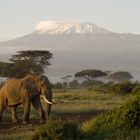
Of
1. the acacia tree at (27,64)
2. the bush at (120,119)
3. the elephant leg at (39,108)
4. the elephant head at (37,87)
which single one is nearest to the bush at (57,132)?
the bush at (120,119)

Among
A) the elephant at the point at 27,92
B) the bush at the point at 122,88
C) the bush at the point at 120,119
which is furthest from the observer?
the bush at the point at 122,88

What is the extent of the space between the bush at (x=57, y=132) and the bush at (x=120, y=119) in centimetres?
85

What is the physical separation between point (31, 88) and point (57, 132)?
8.55 metres

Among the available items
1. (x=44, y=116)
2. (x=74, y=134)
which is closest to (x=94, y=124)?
(x=74, y=134)

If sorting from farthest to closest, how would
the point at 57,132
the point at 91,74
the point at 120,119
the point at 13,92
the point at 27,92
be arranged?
the point at 91,74, the point at 13,92, the point at 27,92, the point at 120,119, the point at 57,132

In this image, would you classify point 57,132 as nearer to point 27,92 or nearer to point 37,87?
point 27,92

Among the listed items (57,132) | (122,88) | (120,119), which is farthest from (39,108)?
(122,88)

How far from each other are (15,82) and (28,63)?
47.3m

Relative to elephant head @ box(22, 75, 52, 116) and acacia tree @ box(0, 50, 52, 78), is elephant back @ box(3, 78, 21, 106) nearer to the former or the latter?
elephant head @ box(22, 75, 52, 116)

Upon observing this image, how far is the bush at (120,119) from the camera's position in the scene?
14.5 m

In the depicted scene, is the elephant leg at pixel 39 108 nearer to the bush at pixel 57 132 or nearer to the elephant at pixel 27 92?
the elephant at pixel 27 92

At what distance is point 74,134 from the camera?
13.1 meters

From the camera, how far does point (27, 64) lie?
6850 centimetres

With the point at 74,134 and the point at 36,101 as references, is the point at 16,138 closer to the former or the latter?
the point at 74,134
